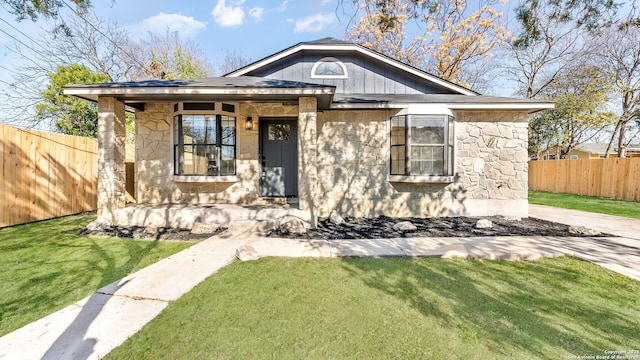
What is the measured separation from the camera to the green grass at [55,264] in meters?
2.61

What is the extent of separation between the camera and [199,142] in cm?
650

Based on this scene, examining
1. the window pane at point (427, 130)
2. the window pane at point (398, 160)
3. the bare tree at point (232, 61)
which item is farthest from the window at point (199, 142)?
the bare tree at point (232, 61)

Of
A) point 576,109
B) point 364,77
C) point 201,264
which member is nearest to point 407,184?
point 364,77

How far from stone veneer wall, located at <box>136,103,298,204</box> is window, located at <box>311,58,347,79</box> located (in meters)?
1.81

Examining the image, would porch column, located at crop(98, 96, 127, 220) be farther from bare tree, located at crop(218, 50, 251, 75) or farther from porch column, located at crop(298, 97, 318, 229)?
bare tree, located at crop(218, 50, 251, 75)

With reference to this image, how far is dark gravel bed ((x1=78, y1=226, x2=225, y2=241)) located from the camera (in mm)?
4949

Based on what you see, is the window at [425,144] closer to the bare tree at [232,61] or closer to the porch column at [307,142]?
the porch column at [307,142]

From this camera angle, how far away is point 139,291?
2840 mm

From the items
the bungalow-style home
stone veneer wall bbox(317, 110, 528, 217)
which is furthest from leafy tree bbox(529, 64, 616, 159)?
the bungalow-style home

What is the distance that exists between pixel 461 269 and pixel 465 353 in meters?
1.68

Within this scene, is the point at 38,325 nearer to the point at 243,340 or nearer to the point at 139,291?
the point at 139,291

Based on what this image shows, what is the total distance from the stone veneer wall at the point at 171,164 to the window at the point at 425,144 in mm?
2915

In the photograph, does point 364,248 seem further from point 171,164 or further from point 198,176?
point 171,164

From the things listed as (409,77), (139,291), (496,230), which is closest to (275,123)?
(409,77)
